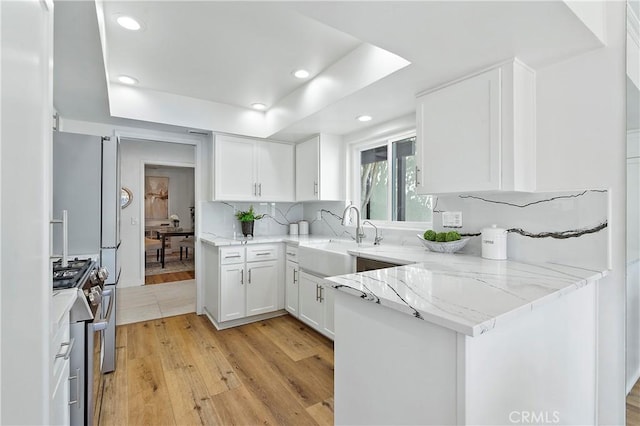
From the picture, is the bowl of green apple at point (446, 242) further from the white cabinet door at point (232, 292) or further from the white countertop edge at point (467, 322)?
the white cabinet door at point (232, 292)

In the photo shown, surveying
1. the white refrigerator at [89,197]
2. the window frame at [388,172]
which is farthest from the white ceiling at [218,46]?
the window frame at [388,172]

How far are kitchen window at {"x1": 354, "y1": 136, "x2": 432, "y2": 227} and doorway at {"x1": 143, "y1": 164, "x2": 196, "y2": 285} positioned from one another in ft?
16.5

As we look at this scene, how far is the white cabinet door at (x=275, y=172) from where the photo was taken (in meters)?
3.67

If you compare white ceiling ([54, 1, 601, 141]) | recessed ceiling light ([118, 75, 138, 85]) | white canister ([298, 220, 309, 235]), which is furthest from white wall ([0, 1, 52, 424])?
white canister ([298, 220, 309, 235])

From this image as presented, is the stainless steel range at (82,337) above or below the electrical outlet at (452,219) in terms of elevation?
below

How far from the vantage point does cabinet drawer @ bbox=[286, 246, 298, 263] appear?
319 centimetres

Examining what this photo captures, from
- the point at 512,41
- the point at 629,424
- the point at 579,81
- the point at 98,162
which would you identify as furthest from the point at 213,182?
the point at 629,424

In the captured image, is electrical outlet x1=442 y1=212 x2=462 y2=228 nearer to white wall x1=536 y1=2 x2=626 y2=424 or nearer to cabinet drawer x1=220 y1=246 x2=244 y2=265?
white wall x1=536 y1=2 x2=626 y2=424

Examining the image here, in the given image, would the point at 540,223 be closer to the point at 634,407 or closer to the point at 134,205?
the point at 634,407

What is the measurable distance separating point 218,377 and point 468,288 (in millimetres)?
1926

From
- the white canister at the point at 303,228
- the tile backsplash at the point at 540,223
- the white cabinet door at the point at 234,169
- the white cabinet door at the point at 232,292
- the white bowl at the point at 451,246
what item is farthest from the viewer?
the white canister at the point at 303,228

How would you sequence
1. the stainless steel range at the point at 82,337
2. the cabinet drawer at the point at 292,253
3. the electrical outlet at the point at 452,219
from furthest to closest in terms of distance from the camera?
1. the cabinet drawer at the point at 292,253
2. the electrical outlet at the point at 452,219
3. the stainless steel range at the point at 82,337

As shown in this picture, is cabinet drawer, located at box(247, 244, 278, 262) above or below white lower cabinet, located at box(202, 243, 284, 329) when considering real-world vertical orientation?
above

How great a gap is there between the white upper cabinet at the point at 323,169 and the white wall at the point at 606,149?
2163 mm
